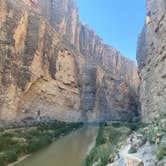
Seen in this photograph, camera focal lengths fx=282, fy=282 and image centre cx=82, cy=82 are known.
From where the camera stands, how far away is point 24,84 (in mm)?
34750

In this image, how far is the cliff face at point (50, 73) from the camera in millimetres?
32344

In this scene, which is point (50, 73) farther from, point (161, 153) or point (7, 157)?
point (161, 153)

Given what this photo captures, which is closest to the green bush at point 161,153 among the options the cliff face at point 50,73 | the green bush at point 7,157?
the green bush at point 7,157

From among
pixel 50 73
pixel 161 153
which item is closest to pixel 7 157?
pixel 161 153

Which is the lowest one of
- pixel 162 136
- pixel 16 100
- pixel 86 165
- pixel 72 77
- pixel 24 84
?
pixel 86 165

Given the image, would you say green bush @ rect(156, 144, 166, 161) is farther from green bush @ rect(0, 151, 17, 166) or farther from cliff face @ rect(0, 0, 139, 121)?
cliff face @ rect(0, 0, 139, 121)

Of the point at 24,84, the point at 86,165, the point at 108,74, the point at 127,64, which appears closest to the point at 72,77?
the point at 24,84

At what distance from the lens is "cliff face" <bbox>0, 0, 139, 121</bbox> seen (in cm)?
3234

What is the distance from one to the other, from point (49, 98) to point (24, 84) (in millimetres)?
8243

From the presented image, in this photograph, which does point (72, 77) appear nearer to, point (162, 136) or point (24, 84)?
point (24, 84)

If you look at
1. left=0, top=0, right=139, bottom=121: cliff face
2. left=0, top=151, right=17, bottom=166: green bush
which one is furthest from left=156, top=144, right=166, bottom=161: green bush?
left=0, top=0, right=139, bottom=121: cliff face

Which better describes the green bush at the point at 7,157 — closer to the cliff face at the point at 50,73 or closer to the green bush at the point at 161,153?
the green bush at the point at 161,153

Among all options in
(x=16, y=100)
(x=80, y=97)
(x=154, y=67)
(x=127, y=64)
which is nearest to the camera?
(x=154, y=67)

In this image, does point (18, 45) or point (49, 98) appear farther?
point (49, 98)
